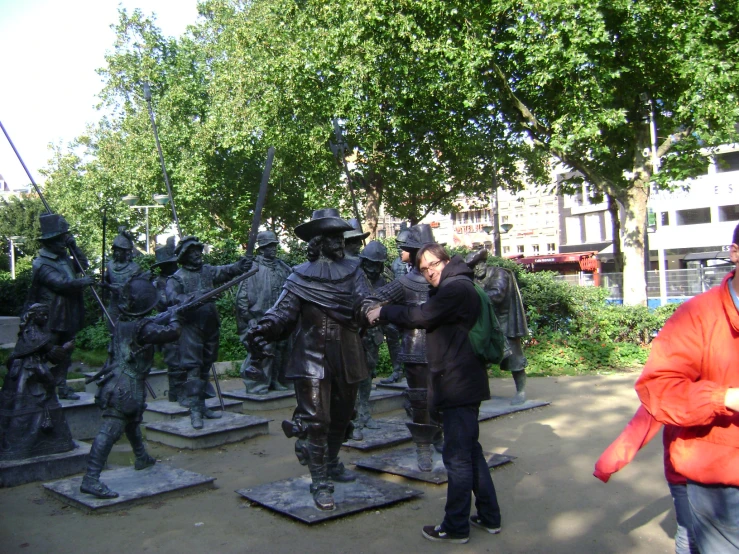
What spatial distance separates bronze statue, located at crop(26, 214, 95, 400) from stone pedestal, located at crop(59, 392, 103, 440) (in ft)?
1.29

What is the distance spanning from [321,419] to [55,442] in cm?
306

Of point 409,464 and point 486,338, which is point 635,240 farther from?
point 486,338

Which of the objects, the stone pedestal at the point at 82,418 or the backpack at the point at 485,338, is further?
the stone pedestal at the point at 82,418

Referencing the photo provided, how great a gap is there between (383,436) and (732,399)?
535 centimetres

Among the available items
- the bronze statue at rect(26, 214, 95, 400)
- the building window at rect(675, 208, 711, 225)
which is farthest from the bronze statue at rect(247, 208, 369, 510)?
the building window at rect(675, 208, 711, 225)

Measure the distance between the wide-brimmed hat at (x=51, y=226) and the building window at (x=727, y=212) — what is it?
43.9 m

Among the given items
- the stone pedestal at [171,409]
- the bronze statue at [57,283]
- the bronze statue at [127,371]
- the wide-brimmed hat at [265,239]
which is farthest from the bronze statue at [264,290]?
the bronze statue at [127,371]

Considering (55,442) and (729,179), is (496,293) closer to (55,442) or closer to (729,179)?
(55,442)

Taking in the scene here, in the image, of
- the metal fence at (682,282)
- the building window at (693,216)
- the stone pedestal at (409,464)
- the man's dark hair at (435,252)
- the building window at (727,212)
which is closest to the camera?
the man's dark hair at (435,252)

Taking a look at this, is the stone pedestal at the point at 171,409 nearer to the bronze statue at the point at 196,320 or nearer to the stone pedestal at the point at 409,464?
the bronze statue at the point at 196,320

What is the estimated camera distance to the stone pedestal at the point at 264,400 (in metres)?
9.66

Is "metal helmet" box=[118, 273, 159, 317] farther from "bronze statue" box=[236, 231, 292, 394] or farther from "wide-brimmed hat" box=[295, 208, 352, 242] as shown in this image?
"bronze statue" box=[236, 231, 292, 394]

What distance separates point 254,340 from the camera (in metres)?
5.03

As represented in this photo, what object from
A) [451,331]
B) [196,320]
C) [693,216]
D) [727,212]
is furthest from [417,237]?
[693,216]
